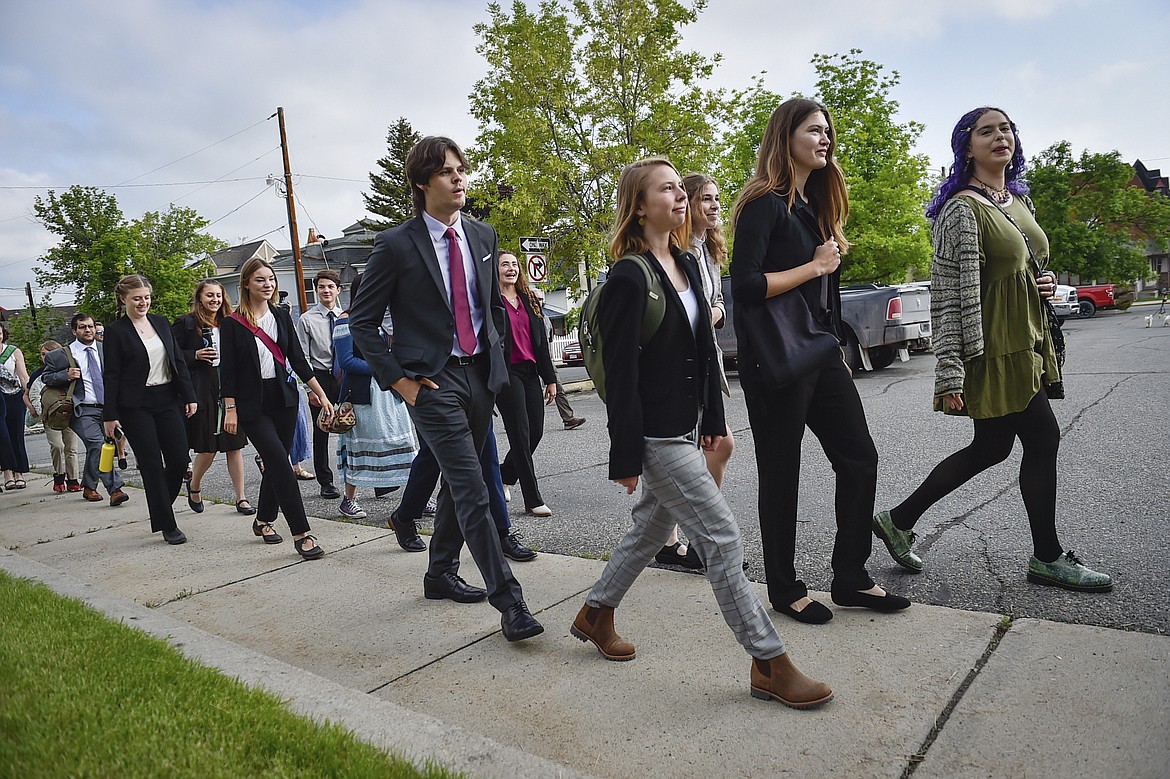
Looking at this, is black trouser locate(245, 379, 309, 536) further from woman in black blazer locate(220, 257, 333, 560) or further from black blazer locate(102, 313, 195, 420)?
black blazer locate(102, 313, 195, 420)

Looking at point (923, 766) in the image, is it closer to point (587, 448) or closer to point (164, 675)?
point (164, 675)

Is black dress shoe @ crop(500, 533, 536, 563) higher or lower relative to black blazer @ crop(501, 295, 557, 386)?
lower

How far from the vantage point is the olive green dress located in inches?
139

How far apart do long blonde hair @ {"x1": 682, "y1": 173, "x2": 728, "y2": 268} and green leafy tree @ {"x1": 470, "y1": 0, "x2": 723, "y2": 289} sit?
13.6 meters

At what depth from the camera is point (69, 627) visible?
3771 millimetres

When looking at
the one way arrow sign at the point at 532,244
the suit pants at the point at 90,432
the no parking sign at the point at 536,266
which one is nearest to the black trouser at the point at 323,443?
the suit pants at the point at 90,432

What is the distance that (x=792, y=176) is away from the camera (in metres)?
3.48

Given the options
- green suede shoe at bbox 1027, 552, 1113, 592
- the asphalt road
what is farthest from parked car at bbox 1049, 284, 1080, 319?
green suede shoe at bbox 1027, 552, 1113, 592

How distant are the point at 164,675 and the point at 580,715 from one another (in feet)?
5.19

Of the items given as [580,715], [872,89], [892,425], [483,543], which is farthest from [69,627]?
[872,89]

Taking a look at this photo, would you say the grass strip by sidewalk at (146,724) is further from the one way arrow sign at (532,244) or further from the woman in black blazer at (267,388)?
the one way arrow sign at (532,244)

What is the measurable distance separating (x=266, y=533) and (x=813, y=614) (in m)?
4.00

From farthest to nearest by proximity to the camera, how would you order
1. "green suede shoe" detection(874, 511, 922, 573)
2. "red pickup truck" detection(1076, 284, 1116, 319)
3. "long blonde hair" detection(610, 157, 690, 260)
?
"red pickup truck" detection(1076, 284, 1116, 319), "green suede shoe" detection(874, 511, 922, 573), "long blonde hair" detection(610, 157, 690, 260)

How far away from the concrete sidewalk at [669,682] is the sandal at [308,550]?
1.86ft
